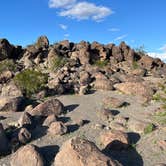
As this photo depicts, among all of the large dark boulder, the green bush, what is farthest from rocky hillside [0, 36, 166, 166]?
the large dark boulder

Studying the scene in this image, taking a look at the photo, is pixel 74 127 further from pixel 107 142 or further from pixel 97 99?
pixel 97 99

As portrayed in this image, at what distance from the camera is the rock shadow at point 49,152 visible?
1392 centimetres

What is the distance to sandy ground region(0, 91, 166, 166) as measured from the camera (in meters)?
14.4

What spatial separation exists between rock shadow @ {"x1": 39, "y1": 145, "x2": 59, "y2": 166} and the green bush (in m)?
10.1

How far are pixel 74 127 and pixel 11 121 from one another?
3.73 metres

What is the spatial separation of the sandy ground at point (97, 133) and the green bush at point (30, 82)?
2.32 m

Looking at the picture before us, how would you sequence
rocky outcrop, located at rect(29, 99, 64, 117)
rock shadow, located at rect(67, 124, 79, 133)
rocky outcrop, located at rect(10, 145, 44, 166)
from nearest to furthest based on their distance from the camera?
1. rocky outcrop, located at rect(10, 145, 44, 166)
2. rock shadow, located at rect(67, 124, 79, 133)
3. rocky outcrop, located at rect(29, 99, 64, 117)

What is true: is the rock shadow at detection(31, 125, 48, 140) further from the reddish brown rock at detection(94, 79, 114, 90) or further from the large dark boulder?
the large dark boulder

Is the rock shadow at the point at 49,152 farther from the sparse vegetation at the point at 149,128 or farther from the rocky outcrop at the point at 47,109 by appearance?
the sparse vegetation at the point at 149,128

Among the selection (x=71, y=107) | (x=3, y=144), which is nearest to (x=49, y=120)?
(x=3, y=144)

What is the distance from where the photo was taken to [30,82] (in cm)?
2600

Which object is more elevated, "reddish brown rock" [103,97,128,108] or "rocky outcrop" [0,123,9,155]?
"reddish brown rock" [103,97,128,108]

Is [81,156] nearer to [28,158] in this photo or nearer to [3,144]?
[28,158]

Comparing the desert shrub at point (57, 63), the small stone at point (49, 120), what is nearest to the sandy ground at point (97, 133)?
the small stone at point (49, 120)
